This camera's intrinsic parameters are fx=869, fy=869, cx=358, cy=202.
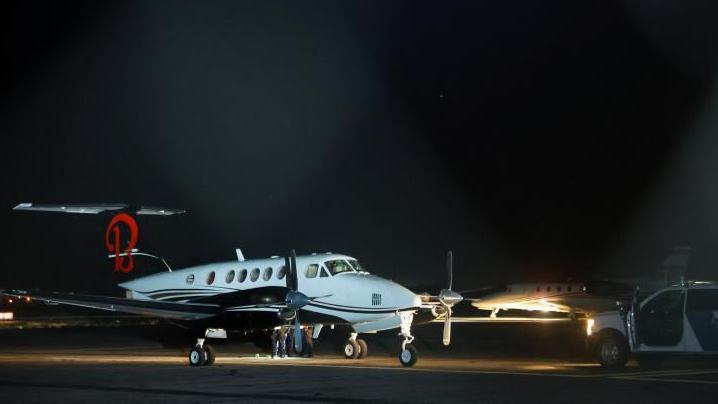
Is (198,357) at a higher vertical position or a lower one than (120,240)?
lower

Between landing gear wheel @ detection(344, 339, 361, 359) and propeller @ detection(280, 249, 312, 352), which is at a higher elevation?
propeller @ detection(280, 249, 312, 352)

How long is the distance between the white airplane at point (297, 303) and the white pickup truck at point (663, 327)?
433 centimetres

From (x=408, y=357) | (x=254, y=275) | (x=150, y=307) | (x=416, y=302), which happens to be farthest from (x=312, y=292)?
(x=150, y=307)

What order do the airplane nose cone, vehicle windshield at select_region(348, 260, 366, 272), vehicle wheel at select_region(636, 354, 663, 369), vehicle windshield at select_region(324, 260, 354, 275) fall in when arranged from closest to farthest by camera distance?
vehicle wheel at select_region(636, 354, 663, 369) < the airplane nose cone < vehicle windshield at select_region(324, 260, 354, 275) < vehicle windshield at select_region(348, 260, 366, 272)

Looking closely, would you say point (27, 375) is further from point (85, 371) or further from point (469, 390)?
point (469, 390)

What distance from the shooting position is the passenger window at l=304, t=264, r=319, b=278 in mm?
24594

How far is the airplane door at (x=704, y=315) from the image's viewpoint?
61.4 feet

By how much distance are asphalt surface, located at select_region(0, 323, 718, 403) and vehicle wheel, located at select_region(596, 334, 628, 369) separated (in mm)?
354

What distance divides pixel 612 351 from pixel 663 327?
141 centimetres

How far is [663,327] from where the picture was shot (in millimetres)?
19219

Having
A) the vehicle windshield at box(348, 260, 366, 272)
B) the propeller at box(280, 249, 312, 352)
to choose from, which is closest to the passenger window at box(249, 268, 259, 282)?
the propeller at box(280, 249, 312, 352)

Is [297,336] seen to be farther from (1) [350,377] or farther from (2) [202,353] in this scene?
(1) [350,377]

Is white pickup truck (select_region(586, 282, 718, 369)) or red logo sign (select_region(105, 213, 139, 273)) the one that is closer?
white pickup truck (select_region(586, 282, 718, 369))

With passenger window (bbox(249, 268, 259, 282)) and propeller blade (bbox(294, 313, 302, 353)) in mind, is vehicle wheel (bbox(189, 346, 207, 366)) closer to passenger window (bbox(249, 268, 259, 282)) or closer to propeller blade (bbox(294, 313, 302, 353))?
propeller blade (bbox(294, 313, 302, 353))
